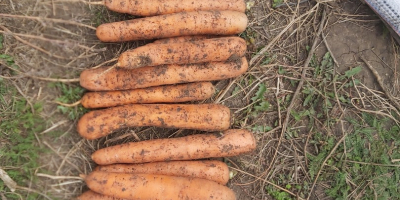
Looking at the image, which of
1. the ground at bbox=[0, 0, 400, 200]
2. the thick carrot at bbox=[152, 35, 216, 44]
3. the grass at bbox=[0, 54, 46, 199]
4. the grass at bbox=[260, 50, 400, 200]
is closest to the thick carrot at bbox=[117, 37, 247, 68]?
the thick carrot at bbox=[152, 35, 216, 44]

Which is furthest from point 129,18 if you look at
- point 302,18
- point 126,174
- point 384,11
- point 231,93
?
point 384,11

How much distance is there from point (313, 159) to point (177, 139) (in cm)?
128

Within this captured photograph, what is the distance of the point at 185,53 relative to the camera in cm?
280

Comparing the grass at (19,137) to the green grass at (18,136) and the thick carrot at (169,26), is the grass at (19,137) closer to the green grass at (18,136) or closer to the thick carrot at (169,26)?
the green grass at (18,136)

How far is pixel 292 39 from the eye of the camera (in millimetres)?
3328

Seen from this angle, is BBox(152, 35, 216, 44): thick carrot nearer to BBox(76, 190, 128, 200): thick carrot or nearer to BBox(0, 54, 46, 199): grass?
BBox(0, 54, 46, 199): grass

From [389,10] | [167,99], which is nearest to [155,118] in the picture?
[167,99]

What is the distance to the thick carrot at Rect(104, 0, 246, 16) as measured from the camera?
2.84 meters

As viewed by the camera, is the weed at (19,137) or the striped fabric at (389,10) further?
the striped fabric at (389,10)

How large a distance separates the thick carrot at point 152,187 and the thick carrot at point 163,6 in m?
1.32

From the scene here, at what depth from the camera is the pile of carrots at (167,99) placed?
279 cm

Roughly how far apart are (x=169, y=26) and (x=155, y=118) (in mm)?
748

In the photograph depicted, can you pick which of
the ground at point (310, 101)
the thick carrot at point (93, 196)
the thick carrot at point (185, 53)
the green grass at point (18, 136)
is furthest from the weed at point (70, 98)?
the thick carrot at point (93, 196)

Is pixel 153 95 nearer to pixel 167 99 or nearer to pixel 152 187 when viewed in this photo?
pixel 167 99
